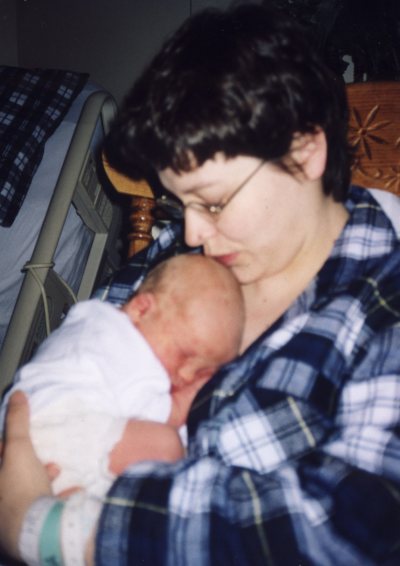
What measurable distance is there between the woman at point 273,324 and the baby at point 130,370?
0.17ft

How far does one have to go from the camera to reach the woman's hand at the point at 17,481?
2.80 ft

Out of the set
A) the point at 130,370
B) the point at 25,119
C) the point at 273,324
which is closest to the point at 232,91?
the point at 273,324

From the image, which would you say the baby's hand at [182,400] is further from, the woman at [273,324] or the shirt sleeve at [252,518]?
the shirt sleeve at [252,518]

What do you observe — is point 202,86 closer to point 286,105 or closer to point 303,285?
point 286,105

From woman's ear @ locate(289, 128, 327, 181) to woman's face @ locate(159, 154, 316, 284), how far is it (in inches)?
1.1

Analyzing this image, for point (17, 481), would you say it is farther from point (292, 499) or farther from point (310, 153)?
point (310, 153)

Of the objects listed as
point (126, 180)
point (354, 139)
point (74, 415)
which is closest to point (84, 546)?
point (74, 415)

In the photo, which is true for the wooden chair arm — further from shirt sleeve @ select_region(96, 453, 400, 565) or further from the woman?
shirt sleeve @ select_region(96, 453, 400, 565)

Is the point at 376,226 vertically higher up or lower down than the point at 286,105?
lower down

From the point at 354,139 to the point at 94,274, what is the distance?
0.98m

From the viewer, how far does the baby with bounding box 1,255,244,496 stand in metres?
0.91

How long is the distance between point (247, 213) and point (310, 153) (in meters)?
0.18

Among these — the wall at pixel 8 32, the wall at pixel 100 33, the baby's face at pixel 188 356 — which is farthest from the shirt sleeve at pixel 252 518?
the wall at pixel 8 32

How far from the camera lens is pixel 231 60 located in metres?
0.98
